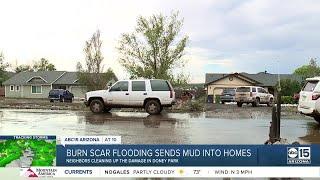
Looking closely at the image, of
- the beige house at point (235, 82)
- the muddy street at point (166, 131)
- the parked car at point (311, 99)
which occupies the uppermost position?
the beige house at point (235, 82)

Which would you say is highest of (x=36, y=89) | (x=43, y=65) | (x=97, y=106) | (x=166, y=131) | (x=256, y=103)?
(x=43, y=65)

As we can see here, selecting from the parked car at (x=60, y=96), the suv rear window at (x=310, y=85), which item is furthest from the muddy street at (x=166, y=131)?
the parked car at (x=60, y=96)

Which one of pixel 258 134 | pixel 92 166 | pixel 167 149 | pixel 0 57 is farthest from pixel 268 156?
pixel 0 57

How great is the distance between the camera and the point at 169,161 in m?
5.46

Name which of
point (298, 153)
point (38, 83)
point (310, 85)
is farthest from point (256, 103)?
point (38, 83)

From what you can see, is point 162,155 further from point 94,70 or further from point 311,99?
point 94,70

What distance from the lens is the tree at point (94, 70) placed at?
36125mm

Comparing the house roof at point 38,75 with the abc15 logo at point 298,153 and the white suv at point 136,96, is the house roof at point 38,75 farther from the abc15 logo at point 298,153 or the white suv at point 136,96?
the abc15 logo at point 298,153

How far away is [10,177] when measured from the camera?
574 cm

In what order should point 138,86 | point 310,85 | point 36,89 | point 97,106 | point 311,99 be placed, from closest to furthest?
point 311,99
point 310,85
point 138,86
point 97,106
point 36,89

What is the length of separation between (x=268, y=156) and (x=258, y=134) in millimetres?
7447

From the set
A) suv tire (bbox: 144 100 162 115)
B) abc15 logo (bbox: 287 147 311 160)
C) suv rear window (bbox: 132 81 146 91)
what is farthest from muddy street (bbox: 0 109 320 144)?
abc15 logo (bbox: 287 147 311 160)

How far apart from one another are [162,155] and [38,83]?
52.1m

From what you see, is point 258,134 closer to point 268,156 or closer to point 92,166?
point 268,156
